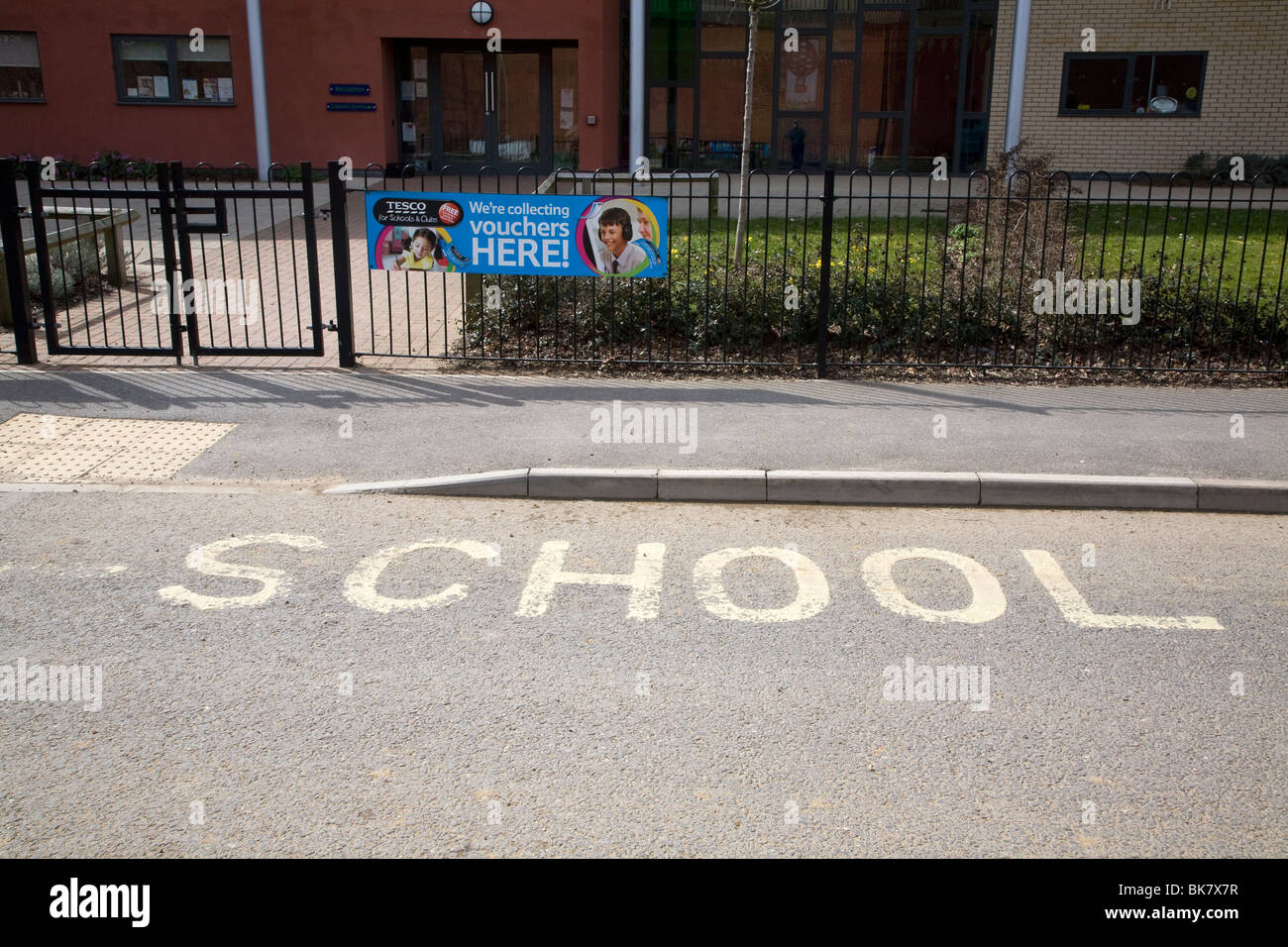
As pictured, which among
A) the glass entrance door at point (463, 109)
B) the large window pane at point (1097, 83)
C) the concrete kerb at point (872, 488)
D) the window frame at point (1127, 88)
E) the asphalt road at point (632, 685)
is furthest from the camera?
the glass entrance door at point (463, 109)

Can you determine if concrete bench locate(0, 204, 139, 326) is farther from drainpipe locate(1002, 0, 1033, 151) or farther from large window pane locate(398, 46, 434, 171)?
drainpipe locate(1002, 0, 1033, 151)

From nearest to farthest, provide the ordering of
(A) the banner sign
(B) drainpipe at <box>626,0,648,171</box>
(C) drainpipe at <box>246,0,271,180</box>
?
(A) the banner sign, (B) drainpipe at <box>626,0,648,171</box>, (C) drainpipe at <box>246,0,271,180</box>

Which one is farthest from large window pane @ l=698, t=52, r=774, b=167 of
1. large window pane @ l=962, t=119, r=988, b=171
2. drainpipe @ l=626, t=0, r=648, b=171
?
large window pane @ l=962, t=119, r=988, b=171

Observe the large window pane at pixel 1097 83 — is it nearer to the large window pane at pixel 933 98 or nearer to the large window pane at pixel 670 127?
the large window pane at pixel 933 98

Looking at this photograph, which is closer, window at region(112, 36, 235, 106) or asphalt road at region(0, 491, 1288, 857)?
asphalt road at region(0, 491, 1288, 857)

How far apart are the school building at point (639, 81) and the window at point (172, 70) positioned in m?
0.04

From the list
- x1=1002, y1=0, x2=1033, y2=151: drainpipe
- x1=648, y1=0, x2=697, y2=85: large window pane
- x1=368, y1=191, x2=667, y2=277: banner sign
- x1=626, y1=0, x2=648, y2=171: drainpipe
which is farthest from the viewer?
x1=648, y1=0, x2=697, y2=85: large window pane

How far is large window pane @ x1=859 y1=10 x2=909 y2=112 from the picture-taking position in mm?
23188

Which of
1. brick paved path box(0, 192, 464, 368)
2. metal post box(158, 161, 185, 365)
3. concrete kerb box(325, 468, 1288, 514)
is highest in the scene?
metal post box(158, 161, 185, 365)

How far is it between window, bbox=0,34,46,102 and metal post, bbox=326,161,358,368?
18.6 m

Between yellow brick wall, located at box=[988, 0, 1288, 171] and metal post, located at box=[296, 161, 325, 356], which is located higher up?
yellow brick wall, located at box=[988, 0, 1288, 171]

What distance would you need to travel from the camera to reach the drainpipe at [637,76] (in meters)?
22.2

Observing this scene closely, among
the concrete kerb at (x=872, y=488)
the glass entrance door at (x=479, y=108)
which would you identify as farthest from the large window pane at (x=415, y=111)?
the concrete kerb at (x=872, y=488)
